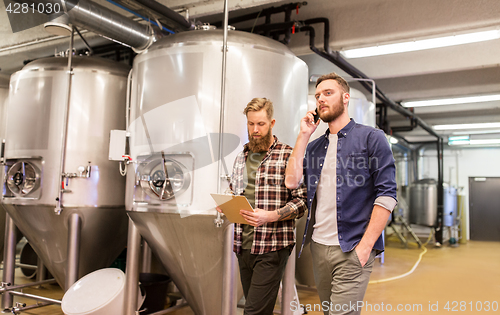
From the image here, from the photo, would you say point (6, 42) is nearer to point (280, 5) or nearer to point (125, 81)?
point (125, 81)

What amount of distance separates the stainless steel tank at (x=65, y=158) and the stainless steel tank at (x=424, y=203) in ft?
35.0

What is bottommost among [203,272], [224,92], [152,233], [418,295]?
[418,295]

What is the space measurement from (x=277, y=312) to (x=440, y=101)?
244 inches

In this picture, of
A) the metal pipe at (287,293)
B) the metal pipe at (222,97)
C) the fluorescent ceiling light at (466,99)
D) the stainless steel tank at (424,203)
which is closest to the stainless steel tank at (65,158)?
the metal pipe at (222,97)

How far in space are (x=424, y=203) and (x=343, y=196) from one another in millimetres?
11988

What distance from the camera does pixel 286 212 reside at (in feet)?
7.44

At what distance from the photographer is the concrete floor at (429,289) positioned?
484 cm

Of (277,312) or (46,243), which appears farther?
(46,243)

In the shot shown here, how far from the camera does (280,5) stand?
531 cm

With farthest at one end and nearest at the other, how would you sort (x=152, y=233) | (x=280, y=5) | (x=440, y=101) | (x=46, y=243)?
(x=440, y=101) → (x=280, y=5) → (x=46, y=243) → (x=152, y=233)

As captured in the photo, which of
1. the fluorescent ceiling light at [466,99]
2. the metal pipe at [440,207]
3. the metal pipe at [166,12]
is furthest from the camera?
the metal pipe at [440,207]

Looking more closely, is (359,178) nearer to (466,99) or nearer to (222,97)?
(222,97)

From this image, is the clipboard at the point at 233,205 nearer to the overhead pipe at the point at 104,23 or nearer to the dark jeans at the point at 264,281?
the dark jeans at the point at 264,281

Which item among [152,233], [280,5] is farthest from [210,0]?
[152,233]
